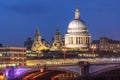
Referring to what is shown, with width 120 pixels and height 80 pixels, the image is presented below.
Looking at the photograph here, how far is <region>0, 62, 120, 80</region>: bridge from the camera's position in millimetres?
90812

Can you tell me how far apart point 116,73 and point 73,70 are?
6147mm

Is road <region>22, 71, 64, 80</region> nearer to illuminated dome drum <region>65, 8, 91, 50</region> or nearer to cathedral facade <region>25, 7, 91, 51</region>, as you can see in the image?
cathedral facade <region>25, 7, 91, 51</region>

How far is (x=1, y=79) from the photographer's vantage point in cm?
10550

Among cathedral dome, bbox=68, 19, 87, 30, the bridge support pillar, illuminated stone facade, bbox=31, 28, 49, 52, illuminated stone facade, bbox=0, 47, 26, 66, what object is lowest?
the bridge support pillar

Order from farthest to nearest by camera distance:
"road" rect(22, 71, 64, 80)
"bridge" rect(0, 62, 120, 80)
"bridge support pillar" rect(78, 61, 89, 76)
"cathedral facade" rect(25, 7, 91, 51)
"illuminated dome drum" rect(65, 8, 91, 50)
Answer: "illuminated dome drum" rect(65, 8, 91, 50) → "cathedral facade" rect(25, 7, 91, 51) → "road" rect(22, 71, 64, 80) → "bridge support pillar" rect(78, 61, 89, 76) → "bridge" rect(0, 62, 120, 80)

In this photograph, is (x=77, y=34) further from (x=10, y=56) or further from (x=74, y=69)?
(x=74, y=69)

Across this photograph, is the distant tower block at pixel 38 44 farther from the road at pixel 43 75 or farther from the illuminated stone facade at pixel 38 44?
the road at pixel 43 75

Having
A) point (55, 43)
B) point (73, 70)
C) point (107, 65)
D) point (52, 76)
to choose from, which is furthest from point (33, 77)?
point (55, 43)

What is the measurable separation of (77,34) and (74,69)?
239 feet

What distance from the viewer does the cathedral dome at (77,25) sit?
→ 169m

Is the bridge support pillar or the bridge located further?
the bridge support pillar

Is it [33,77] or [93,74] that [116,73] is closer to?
[93,74]

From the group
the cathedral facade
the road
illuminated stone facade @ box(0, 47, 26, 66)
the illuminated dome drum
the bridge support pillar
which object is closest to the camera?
the bridge support pillar

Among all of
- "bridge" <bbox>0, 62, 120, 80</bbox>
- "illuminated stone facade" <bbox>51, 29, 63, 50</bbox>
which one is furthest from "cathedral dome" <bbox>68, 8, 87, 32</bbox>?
"bridge" <bbox>0, 62, 120, 80</bbox>
